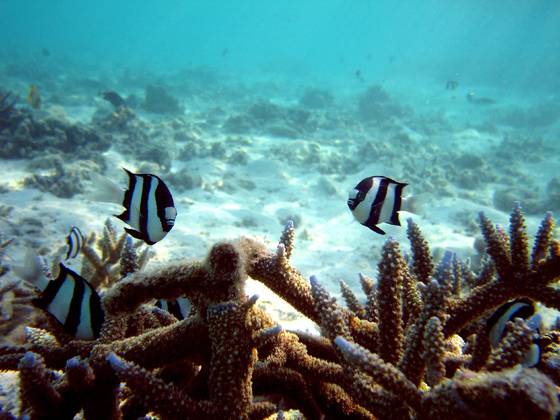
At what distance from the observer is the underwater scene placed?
1.43 metres

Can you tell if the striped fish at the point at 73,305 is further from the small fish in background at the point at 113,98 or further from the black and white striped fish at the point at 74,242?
the small fish in background at the point at 113,98

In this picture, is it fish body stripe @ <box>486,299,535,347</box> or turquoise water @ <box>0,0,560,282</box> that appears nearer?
fish body stripe @ <box>486,299,535,347</box>

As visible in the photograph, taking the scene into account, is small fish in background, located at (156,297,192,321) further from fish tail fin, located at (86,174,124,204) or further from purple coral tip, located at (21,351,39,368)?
purple coral tip, located at (21,351,39,368)

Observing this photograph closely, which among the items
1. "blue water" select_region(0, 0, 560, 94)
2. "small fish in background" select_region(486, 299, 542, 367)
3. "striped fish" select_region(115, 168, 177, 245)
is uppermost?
"blue water" select_region(0, 0, 560, 94)

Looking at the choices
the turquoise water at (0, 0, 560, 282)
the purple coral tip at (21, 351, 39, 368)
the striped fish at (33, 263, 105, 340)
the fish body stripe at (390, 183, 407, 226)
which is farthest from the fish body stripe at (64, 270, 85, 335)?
the turquoise water at (0, 0, 560, 282)

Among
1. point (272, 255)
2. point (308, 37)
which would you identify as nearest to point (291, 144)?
point (272, 255)

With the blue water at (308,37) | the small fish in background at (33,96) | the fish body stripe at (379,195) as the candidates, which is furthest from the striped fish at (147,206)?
the blue water at (308,37)

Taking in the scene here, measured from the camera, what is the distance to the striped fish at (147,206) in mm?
1951

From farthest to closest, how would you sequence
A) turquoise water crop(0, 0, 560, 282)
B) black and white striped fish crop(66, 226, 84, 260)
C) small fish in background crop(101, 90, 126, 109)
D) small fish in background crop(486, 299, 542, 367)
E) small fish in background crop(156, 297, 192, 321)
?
small fish in background crop(101, 90, 126, 109) → turquoise water crop(0, 0, 560, 282) → black and white striped fish crop(66, 226, 84, 260) → small fish in background crop(156, 297, 192, 321) → small fish in background crop(486, 299, 542, 367)

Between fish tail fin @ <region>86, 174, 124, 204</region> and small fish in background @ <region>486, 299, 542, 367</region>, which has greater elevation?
fish tail fin @ <region>86, 174, 124, 204</region>

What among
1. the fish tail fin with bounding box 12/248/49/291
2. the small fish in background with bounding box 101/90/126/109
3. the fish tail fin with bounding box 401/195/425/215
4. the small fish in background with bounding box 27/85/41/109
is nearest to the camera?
the fish tail fin with bounding box 12/248/49/291

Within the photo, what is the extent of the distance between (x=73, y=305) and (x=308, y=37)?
12495 centimetres

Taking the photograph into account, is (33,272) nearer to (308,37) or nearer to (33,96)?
(33,96)

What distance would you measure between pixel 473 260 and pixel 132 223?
8103mm
